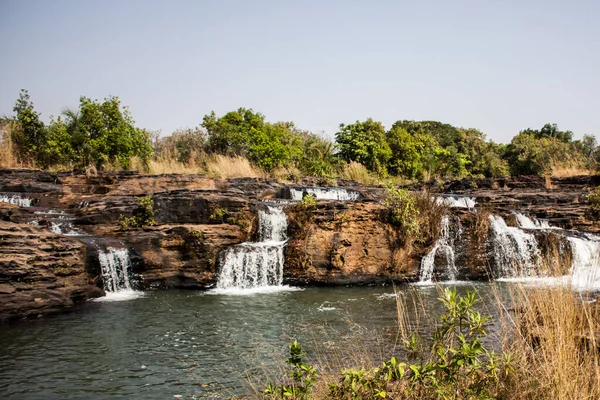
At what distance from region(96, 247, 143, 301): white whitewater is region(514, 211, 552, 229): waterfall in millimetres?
11311

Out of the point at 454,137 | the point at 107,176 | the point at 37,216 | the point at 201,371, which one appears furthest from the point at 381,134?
the point at 201,371

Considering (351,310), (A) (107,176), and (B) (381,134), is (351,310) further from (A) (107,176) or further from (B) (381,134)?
(B) (381,134)

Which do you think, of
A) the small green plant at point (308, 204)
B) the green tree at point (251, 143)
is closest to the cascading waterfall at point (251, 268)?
the small green plant at point (308, 204)

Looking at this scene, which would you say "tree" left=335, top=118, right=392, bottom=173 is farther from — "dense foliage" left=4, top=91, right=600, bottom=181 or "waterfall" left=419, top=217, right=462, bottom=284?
"waterfall" left=419, top=217, right=462, bottom=284

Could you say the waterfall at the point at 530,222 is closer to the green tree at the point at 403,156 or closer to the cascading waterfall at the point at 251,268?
the cascading waterfall at the point at 251,268

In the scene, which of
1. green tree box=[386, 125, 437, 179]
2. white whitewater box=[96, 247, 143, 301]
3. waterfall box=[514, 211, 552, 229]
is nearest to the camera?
white whitewater box=[96, 247, 143, 301]

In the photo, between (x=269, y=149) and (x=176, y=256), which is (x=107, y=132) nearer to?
(x=269, y=149)

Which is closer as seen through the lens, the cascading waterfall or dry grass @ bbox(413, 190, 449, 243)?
the cascading waterfall

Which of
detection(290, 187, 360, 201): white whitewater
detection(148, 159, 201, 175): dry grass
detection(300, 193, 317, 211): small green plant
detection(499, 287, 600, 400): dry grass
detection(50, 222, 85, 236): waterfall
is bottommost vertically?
detection(499, 287, 600, 400): dry grass

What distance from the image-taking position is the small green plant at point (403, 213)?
12211 mm

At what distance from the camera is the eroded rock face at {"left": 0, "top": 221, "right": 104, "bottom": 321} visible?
27.9ft

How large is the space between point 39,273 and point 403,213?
852cm

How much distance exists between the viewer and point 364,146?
1137 inches

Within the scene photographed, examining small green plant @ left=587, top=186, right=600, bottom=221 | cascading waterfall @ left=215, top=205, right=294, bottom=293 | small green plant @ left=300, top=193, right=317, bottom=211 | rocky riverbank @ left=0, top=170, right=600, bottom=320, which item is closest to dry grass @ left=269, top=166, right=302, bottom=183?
rocky riverbank @ left=0, top=170, right=600, bottom=320
